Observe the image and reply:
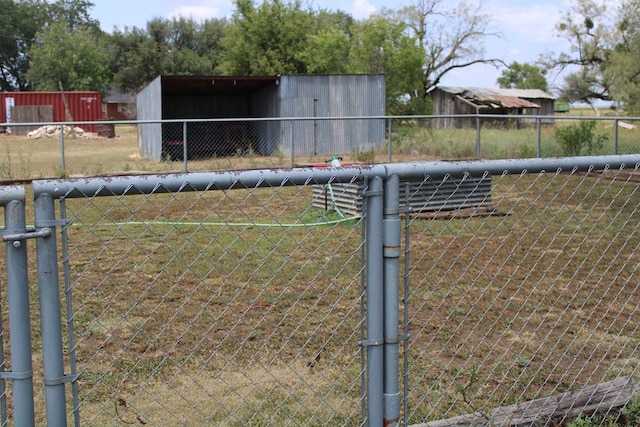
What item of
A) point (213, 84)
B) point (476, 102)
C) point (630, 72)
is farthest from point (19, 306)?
point (476, 102)

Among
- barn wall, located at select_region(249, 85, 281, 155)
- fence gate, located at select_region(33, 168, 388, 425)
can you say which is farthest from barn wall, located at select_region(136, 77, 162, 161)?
fence gate, located at select_region(33, 168, 388, 425)

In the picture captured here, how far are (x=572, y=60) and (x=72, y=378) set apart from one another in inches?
2006

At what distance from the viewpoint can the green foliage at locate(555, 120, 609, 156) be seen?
16.7 meters

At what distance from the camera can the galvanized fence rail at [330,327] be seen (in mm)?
2369

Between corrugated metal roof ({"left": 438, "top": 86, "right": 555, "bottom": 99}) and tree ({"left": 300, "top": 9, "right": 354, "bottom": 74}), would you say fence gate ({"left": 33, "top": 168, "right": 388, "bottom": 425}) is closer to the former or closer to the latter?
tree ({"left": 300, "top": 9, "right": 354, "bottom": 74})

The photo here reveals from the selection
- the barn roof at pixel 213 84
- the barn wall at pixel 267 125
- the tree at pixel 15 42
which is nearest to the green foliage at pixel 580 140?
the barn wall at pixel 267 125

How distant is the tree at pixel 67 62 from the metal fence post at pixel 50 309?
185 feet

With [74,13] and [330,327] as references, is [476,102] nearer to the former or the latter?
[330,327]

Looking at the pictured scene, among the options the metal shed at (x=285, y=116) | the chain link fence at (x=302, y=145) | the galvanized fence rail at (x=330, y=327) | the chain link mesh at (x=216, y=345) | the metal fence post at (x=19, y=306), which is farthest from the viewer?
the metal shed at (x=285, y=116)

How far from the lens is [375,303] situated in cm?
254

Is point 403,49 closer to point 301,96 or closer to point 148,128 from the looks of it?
point 301,96

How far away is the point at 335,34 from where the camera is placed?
39.1 metres

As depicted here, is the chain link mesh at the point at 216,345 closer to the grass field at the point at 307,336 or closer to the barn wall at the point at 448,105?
the grass field at the point at 307,336

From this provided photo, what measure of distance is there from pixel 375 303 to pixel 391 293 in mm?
72
